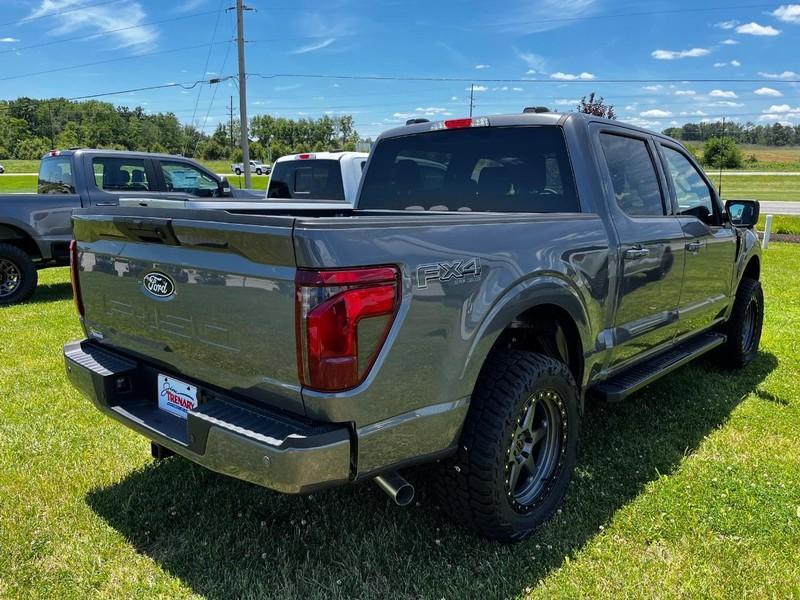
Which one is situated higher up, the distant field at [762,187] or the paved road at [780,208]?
the distant field at [762,187]

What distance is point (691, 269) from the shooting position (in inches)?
162

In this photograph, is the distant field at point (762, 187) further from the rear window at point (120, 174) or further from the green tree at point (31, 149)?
the green tree at point (31, 149)

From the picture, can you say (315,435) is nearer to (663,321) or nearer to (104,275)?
(104,275)

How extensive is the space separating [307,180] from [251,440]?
7479mm

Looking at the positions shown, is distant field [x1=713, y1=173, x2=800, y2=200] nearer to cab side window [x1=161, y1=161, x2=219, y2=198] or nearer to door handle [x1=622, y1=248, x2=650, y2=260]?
cab side window [x1=161, y1=161, x2=219, y2=198]

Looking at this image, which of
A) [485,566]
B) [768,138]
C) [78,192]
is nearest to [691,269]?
[485,566]

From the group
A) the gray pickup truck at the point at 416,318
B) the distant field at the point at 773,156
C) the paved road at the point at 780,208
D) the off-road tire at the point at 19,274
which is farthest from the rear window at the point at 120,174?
the distant field at the point at 773,156

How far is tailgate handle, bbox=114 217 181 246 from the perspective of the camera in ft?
7.66

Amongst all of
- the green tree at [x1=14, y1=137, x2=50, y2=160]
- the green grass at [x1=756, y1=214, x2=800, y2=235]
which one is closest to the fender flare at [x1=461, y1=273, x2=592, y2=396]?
the green grass at [x1=756, y1=214, x2=800, y2=235]

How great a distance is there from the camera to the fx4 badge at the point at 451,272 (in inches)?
84.8

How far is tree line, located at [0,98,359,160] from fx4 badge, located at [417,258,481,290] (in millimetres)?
85334

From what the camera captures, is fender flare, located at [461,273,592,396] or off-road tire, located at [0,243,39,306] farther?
off-road tire, located at [0,243,39,306]

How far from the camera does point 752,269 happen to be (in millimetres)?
5484

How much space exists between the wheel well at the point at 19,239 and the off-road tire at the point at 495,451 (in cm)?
760
